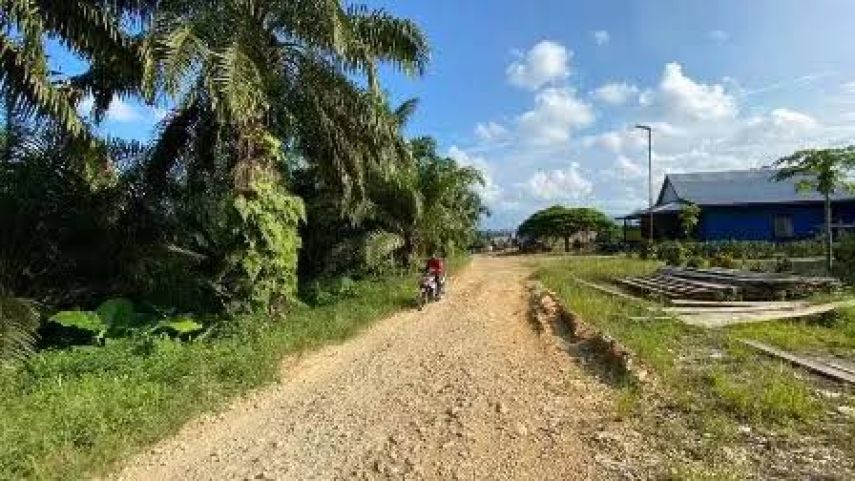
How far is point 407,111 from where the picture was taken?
970 inches

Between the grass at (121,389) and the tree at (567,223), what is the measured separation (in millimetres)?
38698

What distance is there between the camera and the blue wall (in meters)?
37.8

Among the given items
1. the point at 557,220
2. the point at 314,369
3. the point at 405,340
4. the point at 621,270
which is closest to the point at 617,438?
the point at 314,369

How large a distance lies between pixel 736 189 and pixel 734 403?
114 ft

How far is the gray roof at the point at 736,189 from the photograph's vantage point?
3806 cm

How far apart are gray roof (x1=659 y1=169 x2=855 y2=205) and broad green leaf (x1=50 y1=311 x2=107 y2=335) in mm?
31280

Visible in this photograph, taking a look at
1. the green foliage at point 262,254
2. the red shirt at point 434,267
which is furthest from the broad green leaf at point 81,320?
the red shirt at point 434,267

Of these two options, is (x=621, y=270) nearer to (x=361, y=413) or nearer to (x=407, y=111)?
(x=407, y=111)

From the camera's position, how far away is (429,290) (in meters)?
17.1

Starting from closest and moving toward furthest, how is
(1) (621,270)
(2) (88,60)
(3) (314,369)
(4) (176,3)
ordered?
(3) (314,369)
(2) (88,60)
(4) (176,3)
(1) (621,270)

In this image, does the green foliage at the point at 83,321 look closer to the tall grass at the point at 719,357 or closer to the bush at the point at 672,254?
the tall grass at the point at 719,357

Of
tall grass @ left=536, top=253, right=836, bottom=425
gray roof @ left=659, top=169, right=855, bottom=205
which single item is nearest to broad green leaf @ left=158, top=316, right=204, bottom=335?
tall grass @ left=536, top=253, right=836, bottom=425

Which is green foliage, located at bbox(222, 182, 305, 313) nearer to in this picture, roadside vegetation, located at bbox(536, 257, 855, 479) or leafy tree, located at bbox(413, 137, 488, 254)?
roadside vegetation, located at bbox(536, 257, 855, 479)

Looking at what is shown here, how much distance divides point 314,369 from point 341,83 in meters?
7.12
